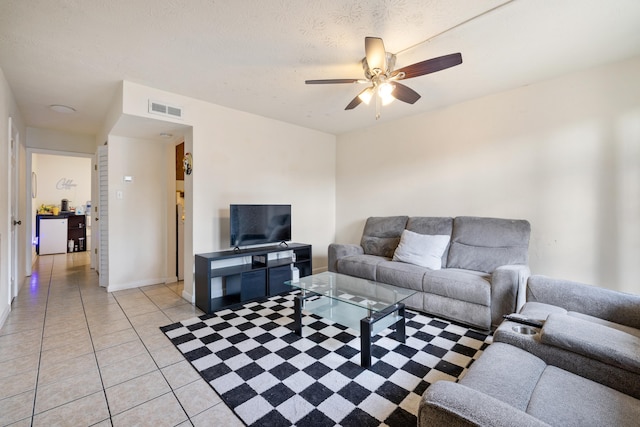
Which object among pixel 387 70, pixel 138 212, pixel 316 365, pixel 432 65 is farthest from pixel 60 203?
pixel 432 65

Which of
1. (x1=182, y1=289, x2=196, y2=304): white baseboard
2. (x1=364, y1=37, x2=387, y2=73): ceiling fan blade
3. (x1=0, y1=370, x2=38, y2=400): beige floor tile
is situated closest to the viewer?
(x1=0, y1=370, x2=38, y2=400): beige floor tile

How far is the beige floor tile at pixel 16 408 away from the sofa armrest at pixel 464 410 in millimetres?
2066

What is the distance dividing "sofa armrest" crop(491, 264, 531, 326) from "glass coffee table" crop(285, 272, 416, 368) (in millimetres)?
733

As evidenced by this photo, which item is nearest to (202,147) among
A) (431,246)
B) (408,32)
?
(408,32)

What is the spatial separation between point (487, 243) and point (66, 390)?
12.2ft

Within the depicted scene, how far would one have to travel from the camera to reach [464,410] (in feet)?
2.61

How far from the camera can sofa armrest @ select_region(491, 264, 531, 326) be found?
94.4 inches

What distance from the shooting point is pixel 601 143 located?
263cm

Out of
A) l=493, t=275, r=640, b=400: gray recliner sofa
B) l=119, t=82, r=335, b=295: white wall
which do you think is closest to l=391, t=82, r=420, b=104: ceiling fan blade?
l=493, t=275, r=640, b=400: gray recliner sofa

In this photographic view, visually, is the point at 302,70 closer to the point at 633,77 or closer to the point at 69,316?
the point at 633,77

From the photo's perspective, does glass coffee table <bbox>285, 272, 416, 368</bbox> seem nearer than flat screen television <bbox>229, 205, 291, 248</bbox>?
Yes

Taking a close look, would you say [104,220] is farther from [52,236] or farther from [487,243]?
[487,243]

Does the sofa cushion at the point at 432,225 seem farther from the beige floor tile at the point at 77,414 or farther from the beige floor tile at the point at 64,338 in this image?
the beige floor tile at the point at 64,338

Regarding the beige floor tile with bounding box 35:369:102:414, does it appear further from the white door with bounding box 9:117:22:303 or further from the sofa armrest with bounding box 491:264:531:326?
the sofa armrest with bounding box 491:264:531:326
